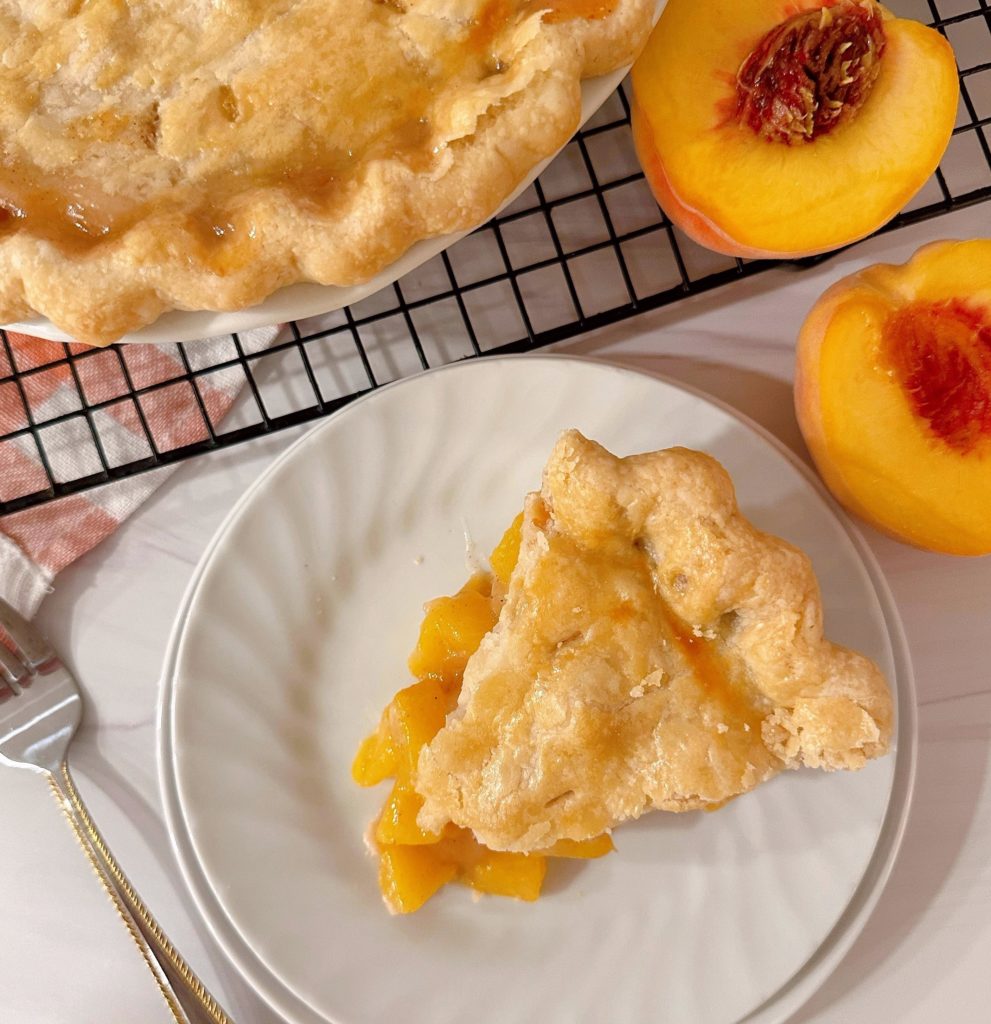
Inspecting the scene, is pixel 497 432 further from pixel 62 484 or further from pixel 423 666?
pixel 62 484

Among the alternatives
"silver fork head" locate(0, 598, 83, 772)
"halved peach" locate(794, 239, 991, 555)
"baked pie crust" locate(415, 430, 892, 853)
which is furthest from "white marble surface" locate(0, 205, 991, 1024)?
"baked pie crust" locate(415, 430, 892, 853)

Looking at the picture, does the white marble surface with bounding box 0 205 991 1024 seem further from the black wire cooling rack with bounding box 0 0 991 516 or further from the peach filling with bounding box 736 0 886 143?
the peach filling with bounding box 736 0 886 143

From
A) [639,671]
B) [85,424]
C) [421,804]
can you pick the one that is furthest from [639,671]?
[85,424]

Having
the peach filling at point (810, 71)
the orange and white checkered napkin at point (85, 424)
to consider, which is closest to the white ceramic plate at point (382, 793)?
the orange and white checkered napkin at point (85, 424)

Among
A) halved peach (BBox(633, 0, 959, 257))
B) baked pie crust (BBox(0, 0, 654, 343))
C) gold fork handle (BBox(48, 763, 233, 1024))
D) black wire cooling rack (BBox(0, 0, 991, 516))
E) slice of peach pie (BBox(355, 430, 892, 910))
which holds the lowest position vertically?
gold fork handle (BBox(48, 763, 233, 1024))

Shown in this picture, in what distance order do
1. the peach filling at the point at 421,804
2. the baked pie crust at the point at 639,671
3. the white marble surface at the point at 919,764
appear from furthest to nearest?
the white marble surface at the point at 919,764 < the peach filling at the point at 421,804 < the baked pie crust at the point at 639,671

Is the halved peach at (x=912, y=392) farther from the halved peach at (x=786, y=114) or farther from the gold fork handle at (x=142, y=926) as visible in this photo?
the gold fork handle at (x=142, y=926)

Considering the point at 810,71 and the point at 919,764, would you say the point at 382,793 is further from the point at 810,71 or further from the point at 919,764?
the point at 810,71

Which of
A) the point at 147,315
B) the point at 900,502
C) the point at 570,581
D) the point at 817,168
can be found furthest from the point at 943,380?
the point at 147,315
